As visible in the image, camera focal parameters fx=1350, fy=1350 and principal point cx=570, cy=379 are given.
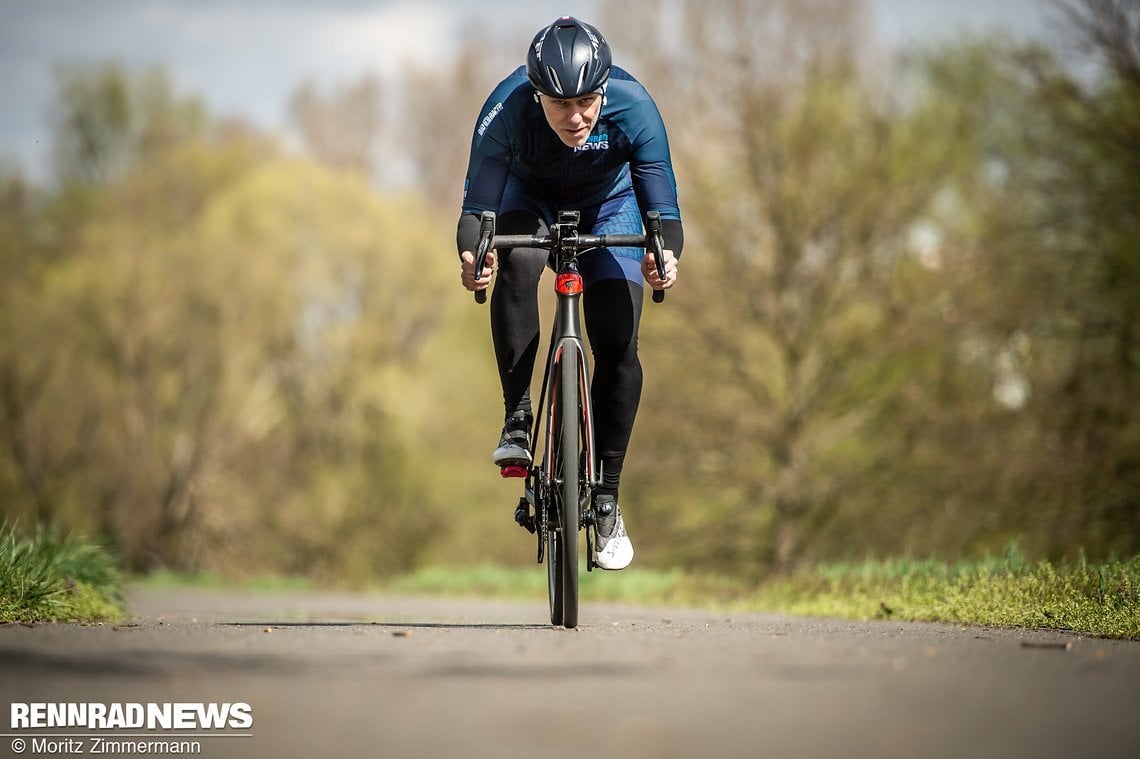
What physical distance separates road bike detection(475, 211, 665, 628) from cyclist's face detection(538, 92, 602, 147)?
380 mm

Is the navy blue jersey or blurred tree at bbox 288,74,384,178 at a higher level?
blurred tree at bbox 288,74,384,178

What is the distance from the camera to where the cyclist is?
6.66 meters

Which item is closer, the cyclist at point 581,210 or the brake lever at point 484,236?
the brake lever at point 484,236

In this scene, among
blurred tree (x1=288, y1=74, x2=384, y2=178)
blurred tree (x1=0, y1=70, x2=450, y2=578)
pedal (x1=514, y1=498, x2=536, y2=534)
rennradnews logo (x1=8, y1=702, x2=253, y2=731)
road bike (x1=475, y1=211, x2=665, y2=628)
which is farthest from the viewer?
blurred tree (x1=288, y1=74, x2=384, y2=178)

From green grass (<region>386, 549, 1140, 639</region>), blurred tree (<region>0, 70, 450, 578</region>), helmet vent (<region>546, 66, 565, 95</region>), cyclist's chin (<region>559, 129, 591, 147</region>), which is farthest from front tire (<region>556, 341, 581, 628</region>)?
blurred tree (<region>0, 70, 450, 578</region>)

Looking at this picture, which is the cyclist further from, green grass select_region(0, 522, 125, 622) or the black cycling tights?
green grass select_region(0, 522, 125, 622)

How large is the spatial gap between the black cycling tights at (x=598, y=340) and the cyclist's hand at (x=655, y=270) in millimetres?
165

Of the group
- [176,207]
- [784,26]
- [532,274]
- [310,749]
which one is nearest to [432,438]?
[176,207]

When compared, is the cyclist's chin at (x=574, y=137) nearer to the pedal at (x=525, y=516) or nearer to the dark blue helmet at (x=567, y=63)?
the dark blue helmet at (x=567, y=63)

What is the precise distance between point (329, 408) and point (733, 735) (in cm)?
2471

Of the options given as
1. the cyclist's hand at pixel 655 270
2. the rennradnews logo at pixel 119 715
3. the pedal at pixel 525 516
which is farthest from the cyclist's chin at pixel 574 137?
the rennradnews logo at pixel 119 715

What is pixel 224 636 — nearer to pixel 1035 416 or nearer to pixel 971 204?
pixel 1035 416

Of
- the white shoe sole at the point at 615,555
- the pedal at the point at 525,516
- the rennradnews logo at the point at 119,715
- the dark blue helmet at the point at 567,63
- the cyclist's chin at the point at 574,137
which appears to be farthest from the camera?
the pedal at the point at 525,516

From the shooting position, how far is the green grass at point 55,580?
271 inches
